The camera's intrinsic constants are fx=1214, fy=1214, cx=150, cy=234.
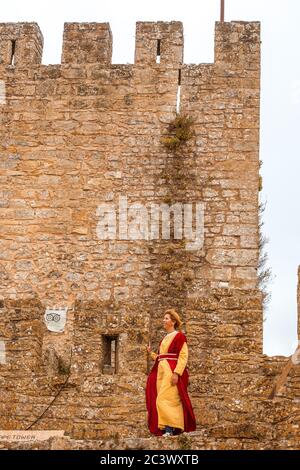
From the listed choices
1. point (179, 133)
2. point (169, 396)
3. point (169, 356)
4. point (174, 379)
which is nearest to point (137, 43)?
point (179, 133)

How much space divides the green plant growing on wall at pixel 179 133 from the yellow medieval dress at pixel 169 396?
5.43 metres

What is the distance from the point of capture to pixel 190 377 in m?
12.7

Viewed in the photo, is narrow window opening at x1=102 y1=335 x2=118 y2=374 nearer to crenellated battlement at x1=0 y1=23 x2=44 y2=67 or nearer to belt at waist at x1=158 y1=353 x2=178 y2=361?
belt at waist at x1=158 y1=353 x2=178 y2=361

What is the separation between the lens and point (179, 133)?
17.4 metres

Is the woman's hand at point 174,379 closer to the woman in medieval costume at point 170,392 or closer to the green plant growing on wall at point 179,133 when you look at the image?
the woman in medieval costume at point 170,392

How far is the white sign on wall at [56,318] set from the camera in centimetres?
1680

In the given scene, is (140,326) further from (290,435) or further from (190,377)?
(290,435)

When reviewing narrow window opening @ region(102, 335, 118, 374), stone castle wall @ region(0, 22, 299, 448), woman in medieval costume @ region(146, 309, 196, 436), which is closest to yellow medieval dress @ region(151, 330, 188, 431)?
woman in medieval costume @ region(146, 309, 196, 436)

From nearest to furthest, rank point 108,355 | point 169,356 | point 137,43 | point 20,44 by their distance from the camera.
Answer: point 169,356
point 108,355
point 137,43
point 20,44

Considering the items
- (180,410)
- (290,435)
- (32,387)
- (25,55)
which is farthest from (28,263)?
(290,435)

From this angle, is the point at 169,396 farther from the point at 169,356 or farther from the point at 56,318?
the point at 56,318

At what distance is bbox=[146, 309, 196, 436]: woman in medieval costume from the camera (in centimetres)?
1223

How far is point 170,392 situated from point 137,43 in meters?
7.17

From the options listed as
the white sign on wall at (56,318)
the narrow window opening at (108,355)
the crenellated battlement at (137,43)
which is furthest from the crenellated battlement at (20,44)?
the narrow window opening at (108,355)
